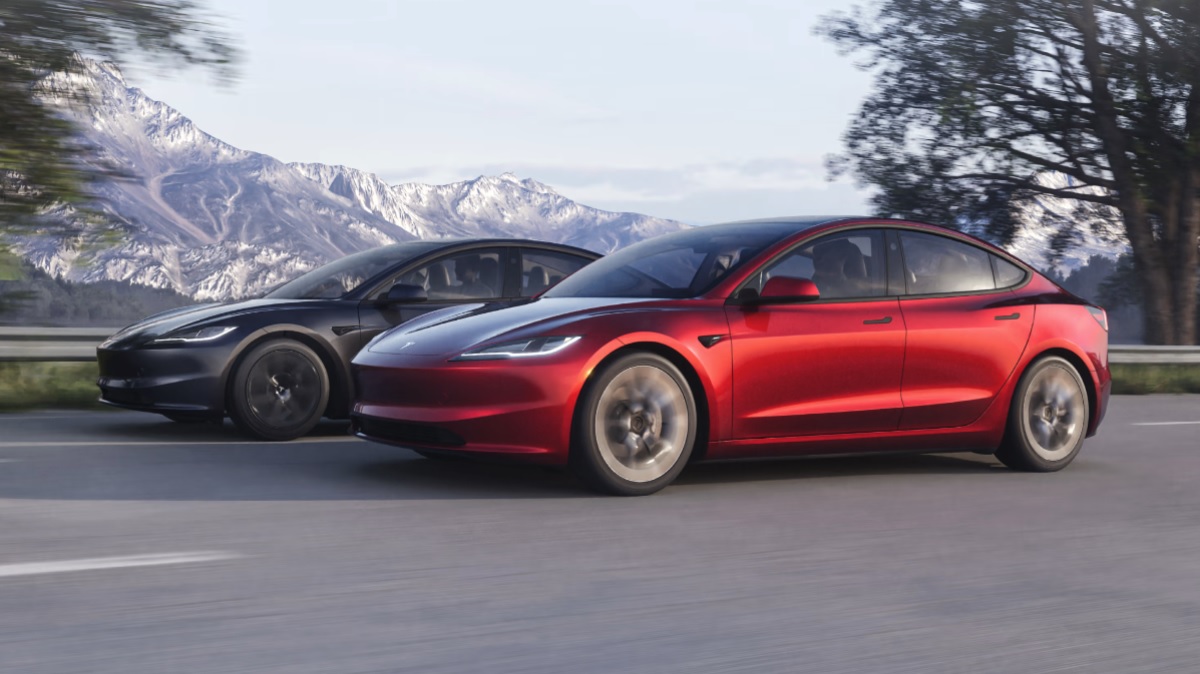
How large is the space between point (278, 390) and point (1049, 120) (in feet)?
46.5

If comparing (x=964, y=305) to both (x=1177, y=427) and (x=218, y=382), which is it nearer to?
(x=1177, y=427)

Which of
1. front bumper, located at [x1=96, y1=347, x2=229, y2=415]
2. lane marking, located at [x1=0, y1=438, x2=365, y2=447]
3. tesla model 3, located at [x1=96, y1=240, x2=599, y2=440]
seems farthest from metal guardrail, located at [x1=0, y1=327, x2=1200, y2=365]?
lane marking, located at [x1=0, y1=438, x2=365, y2=447]

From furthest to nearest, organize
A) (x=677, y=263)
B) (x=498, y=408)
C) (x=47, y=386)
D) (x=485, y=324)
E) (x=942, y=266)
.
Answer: (x=47, y=386) < (x=942, y=266) < (x=677, y=263) < (x=485, y=324) < (x=498, y=408)

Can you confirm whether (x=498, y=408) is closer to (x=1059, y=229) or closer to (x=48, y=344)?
(x=48, y=344)

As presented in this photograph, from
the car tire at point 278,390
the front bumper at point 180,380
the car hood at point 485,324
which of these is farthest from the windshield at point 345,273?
the car hood at point 485,324

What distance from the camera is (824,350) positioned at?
7133 millimetres

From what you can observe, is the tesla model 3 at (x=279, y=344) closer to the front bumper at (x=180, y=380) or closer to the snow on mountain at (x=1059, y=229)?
the front bumper at (x=180, y=380)

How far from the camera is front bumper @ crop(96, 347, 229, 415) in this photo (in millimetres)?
8594

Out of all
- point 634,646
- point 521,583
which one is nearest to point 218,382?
point 521,583

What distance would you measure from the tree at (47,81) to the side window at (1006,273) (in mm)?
6658

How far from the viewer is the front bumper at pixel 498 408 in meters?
6.39

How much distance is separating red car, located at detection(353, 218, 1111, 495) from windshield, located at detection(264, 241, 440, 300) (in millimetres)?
2245

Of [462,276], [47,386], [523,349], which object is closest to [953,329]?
[523,349]

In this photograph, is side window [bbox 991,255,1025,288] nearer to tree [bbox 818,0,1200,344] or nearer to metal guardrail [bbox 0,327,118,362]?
metal guardrail [bbox 0,327,118,362]
